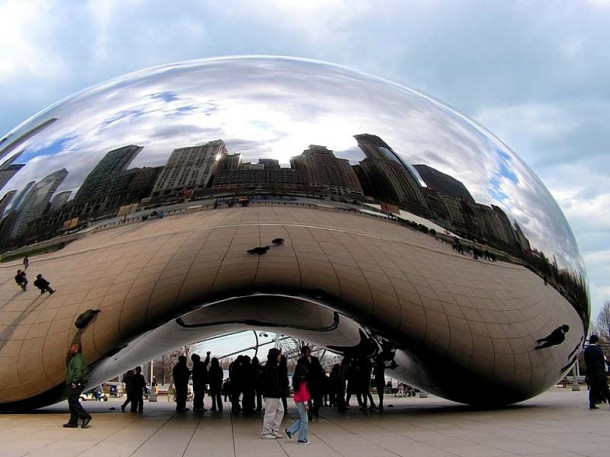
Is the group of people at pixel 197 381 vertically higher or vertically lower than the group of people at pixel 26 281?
lower

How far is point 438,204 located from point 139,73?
5.01 meters

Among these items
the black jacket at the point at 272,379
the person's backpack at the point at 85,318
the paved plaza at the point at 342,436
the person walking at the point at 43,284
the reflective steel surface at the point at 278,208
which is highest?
the reflective steel surface at the point at 278,208

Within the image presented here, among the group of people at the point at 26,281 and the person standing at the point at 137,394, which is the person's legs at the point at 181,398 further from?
the group of people at the point at 26,281

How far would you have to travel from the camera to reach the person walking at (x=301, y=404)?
752 centimetres

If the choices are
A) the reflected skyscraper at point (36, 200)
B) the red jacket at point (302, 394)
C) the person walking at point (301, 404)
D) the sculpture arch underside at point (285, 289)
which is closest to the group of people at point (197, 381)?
the sculpture arch underside at point (285, 289)

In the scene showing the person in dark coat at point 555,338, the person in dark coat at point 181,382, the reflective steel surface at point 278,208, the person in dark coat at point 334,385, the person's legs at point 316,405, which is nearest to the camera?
the reflective steel surface at point 278,208

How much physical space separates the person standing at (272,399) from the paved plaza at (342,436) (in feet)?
0.79

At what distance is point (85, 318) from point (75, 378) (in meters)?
0.81

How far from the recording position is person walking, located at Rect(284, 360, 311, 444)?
296 inches

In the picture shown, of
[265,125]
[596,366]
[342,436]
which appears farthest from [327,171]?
[596,366]

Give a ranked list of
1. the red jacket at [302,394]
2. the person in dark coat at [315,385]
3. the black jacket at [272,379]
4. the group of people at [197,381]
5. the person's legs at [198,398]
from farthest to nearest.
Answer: the group of people at [197,381] → the person's legs at [198,398] → the person in dark coat at [315,385] → the black jacket at [272,379] → the red jacket at [302,394]

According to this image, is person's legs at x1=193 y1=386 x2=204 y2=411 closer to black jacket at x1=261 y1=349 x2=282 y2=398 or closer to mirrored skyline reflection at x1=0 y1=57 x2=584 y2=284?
black jacket at x1=261 y1=349 x2=282 y2=398

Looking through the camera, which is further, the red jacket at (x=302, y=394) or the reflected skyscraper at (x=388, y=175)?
the reflected skyscraper at (x=388, y=175)

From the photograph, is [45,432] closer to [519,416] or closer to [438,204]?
[438,204]
